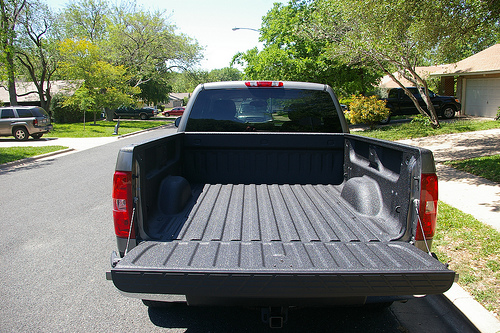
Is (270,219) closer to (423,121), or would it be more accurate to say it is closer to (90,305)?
(90,305)

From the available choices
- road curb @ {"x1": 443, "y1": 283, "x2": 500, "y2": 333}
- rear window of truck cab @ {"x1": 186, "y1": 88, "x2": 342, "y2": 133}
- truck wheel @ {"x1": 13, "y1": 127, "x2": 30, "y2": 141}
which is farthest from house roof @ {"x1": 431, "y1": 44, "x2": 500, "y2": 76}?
truck wheel @ {"x1": 13, "y1": 127, "x2": 30, "y2": 141}

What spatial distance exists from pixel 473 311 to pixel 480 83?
24028 millimetres

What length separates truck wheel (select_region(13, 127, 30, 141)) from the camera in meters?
19.2

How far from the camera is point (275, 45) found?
21188 mm

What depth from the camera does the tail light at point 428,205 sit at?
2621 mm

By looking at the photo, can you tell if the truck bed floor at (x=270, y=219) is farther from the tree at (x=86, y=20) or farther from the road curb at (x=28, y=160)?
the tree at (x=86, y=20)

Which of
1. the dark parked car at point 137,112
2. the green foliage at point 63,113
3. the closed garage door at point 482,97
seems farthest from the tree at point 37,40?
the closed garage door at point 482,97

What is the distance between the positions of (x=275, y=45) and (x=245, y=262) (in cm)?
2025

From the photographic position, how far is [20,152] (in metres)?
14.6

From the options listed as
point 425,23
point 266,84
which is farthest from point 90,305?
point 425,23

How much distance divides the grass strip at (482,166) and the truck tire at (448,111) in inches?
545

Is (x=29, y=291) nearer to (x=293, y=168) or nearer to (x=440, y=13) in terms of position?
(x=293, y=168)

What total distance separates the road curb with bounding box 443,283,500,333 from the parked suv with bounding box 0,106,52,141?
20634 millimetres

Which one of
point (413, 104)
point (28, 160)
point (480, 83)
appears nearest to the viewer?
point (28, 160)
